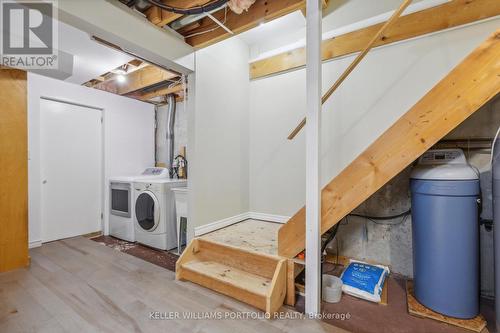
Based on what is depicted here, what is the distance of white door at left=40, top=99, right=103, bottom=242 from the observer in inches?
130

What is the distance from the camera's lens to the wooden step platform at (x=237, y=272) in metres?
1.81

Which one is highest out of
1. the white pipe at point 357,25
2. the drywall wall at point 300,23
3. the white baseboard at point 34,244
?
the drywall wall at point 300,23

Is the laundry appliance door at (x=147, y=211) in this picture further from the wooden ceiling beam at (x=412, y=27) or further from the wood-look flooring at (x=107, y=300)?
the wooden ceiling beam at (x=412, y=27)

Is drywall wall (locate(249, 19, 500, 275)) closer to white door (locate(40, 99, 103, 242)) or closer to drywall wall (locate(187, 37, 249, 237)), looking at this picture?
drywall wall (locate(187, 37, 249, 237))

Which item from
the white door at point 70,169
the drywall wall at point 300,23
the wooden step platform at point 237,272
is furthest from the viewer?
the white door at point 70,169

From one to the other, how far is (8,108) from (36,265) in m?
1.78

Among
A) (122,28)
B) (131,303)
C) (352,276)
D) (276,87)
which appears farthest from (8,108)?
(352,276)

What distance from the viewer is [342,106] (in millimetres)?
2592

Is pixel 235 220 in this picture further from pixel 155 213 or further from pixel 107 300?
pixel 107 300

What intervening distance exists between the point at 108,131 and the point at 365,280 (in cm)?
421

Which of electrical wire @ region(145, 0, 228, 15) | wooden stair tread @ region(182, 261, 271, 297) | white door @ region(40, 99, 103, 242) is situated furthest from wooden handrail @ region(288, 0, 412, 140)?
white door @ region(40, 99, 103, 242)

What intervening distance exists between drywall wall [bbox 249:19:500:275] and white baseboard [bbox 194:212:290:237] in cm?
7

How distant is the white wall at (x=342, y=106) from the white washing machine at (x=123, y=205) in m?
1.79

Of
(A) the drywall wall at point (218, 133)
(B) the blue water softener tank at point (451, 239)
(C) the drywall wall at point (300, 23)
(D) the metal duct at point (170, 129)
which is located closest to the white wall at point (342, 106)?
(A) the drywall wall at point (218, 133)
